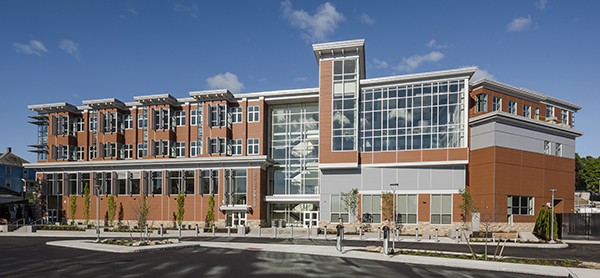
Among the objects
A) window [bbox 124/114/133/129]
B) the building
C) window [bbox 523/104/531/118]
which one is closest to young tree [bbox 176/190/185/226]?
the building

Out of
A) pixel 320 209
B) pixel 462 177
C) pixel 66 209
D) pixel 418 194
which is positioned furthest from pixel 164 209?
pixel 462 177

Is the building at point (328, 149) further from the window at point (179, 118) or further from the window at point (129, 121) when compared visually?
the window at point (129, 121)

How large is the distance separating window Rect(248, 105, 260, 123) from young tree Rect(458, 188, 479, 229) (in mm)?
24952

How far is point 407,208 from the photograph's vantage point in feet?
140

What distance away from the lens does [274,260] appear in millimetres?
20312

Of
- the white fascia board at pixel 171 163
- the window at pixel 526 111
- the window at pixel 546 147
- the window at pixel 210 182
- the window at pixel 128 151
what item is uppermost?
the window at pixel 526 111

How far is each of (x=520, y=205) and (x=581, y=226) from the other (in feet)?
18.6

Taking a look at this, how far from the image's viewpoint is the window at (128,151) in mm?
52750

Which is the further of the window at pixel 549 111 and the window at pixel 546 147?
the window at pixel 549 111

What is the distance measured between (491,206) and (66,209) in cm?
5186

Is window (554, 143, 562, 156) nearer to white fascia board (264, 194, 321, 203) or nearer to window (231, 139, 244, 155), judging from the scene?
white fascia board (264, 194, 321, 203)

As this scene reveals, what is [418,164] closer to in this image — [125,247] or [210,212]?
[210,212]

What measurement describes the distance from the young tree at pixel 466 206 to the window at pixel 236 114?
27123mm

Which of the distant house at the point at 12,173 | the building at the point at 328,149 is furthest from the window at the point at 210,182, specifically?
the distant house at the point at 12,173
